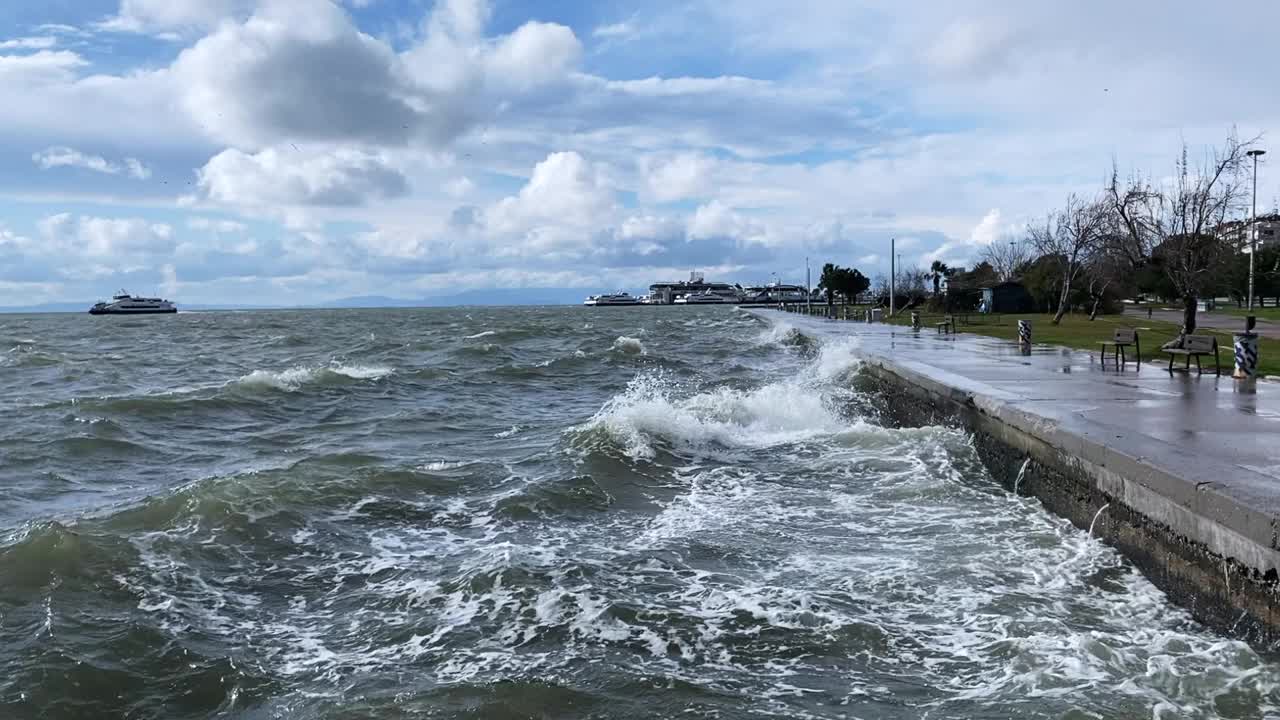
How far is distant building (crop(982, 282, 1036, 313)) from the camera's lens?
193 feet

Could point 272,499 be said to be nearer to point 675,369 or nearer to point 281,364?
point 675,369

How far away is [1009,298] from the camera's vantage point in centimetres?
5903

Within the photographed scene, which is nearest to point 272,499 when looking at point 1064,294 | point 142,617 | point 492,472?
point 492,472

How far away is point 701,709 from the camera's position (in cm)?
500

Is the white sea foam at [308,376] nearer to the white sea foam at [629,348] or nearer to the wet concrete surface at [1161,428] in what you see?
the white sea foam at [629,348]

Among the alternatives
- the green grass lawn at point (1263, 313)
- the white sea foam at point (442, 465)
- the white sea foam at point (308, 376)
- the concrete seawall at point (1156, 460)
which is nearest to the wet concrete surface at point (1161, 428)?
the concrete seawall at point (1156, 460)

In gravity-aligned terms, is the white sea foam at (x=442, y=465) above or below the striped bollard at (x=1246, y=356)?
below

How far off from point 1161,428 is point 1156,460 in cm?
238

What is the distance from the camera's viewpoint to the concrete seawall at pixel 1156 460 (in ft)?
20.0

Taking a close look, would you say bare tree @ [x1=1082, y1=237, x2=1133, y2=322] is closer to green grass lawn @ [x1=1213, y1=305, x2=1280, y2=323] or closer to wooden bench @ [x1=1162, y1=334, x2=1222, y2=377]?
green grass lawn @ [x1=1213, y1=305, x2=1280, y2=323]

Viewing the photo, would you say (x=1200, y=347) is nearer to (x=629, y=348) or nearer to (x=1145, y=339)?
(x=1145, y=339)

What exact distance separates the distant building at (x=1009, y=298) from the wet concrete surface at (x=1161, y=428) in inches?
1627

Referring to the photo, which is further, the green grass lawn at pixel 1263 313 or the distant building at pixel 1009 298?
the distant building at pixel 1009 298

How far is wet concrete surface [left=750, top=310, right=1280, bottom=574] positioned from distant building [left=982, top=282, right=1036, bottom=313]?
41.3 metres
